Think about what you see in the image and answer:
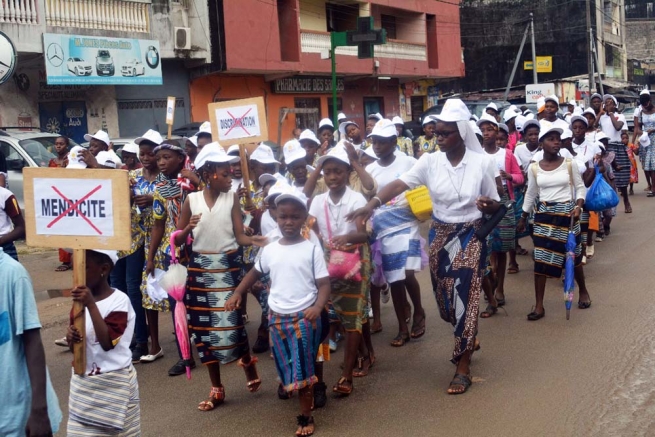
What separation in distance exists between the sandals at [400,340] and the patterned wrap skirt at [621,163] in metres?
8.02

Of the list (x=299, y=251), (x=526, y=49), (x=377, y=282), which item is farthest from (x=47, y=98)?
(x=526, y=49)

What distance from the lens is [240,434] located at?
515 centimetres

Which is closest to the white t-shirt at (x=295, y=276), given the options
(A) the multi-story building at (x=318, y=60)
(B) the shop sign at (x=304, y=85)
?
(A) the multi-story building at (x=318, y=60)

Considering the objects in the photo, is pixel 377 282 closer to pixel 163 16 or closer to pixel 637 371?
pixel 637 371

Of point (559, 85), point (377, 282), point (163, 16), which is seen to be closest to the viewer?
point (377, 282)

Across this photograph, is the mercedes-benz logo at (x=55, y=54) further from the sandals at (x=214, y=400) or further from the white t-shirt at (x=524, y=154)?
the sandals at (x=214, y=400)

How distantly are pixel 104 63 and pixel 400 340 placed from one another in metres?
14.6

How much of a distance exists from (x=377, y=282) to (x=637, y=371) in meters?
2.17

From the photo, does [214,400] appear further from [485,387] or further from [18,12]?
[18,12]

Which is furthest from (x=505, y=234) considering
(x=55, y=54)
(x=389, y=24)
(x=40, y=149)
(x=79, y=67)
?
(x=389, y=24)

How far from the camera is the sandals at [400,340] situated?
6906 millimetres

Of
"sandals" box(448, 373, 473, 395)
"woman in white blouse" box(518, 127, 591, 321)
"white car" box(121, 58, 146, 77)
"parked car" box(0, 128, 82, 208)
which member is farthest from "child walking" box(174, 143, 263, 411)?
"white car" box(121, 58, 146, 77)

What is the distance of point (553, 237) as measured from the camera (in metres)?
7.55

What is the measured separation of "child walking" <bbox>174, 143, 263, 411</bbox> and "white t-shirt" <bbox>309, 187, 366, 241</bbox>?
585mm
